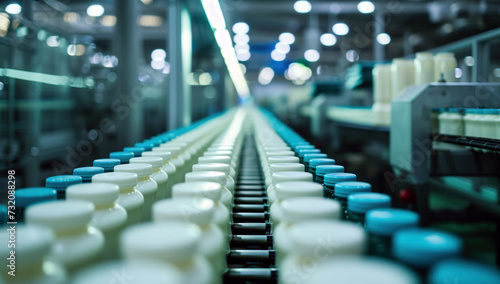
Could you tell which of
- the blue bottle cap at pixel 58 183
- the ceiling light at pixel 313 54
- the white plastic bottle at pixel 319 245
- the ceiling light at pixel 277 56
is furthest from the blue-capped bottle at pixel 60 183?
the ceiling light at pixel 277 56

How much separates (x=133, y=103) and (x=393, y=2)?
8.38 metres

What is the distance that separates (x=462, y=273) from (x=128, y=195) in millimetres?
577

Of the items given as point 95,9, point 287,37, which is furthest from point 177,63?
point 287,37

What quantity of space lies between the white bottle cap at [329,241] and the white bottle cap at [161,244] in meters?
0.12

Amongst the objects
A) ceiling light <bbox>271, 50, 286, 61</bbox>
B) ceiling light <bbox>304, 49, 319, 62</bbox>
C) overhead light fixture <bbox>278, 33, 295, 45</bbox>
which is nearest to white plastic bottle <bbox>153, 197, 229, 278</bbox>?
ceiling light <bbox>304, 49, 319, 62</bbox>

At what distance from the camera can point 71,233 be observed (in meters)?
0.54

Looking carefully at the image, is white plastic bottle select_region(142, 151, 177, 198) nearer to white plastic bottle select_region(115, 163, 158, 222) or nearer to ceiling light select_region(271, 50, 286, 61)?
white plastic bottle select_region(115, 163, 158, 222)

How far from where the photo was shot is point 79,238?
532mm

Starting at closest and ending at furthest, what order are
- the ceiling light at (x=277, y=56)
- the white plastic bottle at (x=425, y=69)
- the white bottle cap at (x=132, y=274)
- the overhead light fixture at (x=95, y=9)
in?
the white bottle cap at (x=132, y=274) < the white plastic bottle at (x=425, y=69) < the overhead light fixture at (x=95, y=9) < the ceiling light at (x=277, y=56)

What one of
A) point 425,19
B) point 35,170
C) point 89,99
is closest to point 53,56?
point 89,99

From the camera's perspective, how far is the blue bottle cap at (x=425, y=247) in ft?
1.50

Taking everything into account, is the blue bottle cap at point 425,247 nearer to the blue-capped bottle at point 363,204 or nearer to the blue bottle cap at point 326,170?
the blue-capped bottle at point 363,204

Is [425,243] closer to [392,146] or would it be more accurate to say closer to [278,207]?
[278,207]

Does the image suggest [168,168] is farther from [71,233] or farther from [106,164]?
[71,233]
